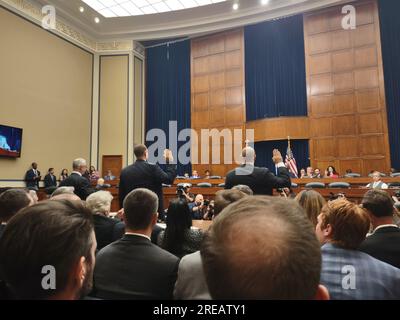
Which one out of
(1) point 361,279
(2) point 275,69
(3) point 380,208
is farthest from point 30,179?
(1) point 361,279

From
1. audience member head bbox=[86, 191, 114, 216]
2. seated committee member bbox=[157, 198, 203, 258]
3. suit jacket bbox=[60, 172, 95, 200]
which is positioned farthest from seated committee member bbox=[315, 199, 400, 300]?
suit jacket bbox=[60, 172, 95, 200]

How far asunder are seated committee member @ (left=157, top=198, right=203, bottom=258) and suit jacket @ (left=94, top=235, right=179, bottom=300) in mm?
441

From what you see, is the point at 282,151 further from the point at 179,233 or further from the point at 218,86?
the point at 179,233

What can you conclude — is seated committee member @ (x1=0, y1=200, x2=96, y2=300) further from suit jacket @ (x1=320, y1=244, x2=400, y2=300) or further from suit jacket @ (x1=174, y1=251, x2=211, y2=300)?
suit jacket @ (x1=320, y1=244, x2=400, y2=300)

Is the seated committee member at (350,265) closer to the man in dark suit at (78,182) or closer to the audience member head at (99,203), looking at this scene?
the audience member head at (99,203)

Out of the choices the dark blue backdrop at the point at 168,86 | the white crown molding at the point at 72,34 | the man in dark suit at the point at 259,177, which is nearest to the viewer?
the man in dark suit at the point at 259,177

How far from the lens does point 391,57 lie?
9.36 metres

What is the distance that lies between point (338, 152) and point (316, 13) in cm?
462

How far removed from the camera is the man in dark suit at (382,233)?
176 cm

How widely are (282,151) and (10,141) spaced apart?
8.30 meters

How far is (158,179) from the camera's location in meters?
3.24

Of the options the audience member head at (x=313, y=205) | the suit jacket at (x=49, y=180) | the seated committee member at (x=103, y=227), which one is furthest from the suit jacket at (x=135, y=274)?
the suit jacket at (x=49, y=180)

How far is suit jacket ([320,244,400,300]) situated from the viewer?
4.21 feet

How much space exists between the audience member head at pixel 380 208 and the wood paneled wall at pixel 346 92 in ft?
26.7
